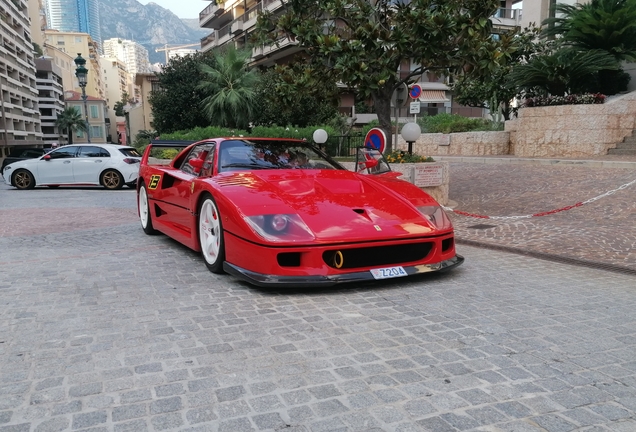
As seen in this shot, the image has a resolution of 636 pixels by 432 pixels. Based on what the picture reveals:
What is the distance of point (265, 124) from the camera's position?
2770 centimetres

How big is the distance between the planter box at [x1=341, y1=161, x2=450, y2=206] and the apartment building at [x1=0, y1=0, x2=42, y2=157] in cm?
5007

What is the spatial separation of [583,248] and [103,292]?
4904 millimetres

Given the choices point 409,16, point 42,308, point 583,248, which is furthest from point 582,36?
point 42,308

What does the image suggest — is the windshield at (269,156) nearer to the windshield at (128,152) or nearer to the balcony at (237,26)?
the windshield at (128,152)

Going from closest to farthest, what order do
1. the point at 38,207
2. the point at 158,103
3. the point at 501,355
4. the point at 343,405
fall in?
the point at 343,405
the point at 501,355
the point at 38,207
the point at 158,103

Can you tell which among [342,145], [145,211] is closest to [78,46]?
[342,145]

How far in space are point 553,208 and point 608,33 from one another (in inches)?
384

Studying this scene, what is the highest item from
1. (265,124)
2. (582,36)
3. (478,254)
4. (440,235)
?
(582,36)

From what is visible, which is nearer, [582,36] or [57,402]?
[57,402]

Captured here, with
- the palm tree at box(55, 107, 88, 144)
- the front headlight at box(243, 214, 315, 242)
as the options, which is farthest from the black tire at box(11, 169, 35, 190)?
the palm tree at box(55, 107, 88, 144)

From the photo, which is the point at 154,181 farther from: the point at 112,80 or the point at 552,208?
A: the point at 112,80

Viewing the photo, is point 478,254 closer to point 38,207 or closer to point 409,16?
point 409,16

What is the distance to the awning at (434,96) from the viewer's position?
45562 mm

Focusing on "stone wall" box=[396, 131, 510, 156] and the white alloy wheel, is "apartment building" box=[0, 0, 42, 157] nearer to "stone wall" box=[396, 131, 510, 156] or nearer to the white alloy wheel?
"stone wall" box=[396, 131, 510, 156]
